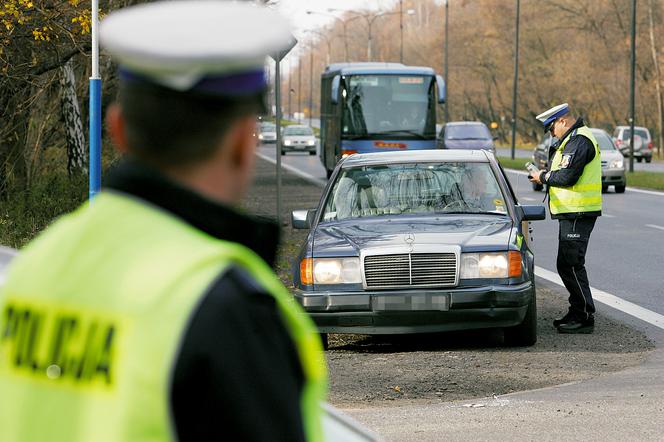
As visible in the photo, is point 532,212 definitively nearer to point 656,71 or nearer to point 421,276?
point 421,276

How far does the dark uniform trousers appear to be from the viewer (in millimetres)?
10477

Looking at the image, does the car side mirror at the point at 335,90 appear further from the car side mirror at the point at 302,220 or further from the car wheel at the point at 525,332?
the car wheel at the point at 525,332

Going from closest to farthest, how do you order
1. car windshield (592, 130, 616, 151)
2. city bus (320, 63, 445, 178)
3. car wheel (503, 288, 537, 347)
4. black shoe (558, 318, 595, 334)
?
car wheel (503, 288, 537, 347) → black shoe (558, 318, 595, 334) → city bus (320, 63, 445, 178) → car windshield (592, 130, 616, 151)

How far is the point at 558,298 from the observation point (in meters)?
12.8

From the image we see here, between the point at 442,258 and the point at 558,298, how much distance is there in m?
3.91

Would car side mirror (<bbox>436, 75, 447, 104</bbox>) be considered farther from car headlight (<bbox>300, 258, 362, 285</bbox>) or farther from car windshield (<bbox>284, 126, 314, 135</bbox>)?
car windshield (<bbox>284, 126, 314, 135</bbox>)

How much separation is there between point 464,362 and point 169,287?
7.58 m

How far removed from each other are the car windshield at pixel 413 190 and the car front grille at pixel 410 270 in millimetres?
1150

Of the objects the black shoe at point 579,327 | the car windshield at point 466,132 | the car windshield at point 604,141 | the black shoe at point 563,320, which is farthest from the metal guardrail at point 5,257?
the car windshield at point 466,132

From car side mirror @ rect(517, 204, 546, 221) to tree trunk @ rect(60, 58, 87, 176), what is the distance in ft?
43.0

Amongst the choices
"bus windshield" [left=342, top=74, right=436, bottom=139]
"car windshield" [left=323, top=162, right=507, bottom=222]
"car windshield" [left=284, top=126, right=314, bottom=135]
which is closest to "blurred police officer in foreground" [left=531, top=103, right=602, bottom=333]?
"car windshield" [left=323, top=162, right=507, bottom=222]

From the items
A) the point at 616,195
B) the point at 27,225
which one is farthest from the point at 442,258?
the point at 616,195

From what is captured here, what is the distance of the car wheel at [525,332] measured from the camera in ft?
31.2

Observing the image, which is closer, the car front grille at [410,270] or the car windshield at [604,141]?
the car front grille at [410,270]
